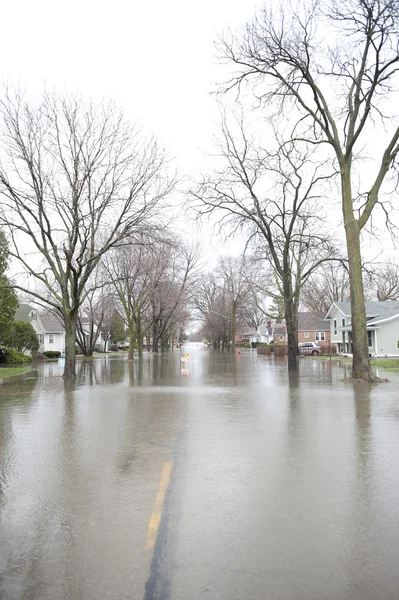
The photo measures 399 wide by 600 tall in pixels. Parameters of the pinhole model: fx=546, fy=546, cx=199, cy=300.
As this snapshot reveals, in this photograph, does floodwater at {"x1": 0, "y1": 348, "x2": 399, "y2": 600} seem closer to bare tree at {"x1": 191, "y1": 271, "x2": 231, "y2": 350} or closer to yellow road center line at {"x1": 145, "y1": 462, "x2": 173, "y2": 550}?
yellow road center line at {"x1": 145, "y1": 462, "x2": 173, "y2": 550}

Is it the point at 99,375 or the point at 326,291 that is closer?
the point at 99,375

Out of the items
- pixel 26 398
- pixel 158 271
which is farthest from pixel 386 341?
pixel 26 398

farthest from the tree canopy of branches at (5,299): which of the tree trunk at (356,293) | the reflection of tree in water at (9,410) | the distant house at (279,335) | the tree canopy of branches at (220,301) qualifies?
the distant house at (279,335)

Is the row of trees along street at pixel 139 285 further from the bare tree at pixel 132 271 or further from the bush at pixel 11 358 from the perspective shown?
the bush at pixel 11 358

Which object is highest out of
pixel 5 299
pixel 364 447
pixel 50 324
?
pixel 50 324

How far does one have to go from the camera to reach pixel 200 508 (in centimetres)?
536

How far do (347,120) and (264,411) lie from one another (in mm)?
13774

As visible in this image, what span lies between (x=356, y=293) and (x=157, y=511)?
1644 cm

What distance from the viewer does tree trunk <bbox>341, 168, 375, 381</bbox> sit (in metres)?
19.9

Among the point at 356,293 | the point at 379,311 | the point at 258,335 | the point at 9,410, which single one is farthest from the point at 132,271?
the point at 258,335

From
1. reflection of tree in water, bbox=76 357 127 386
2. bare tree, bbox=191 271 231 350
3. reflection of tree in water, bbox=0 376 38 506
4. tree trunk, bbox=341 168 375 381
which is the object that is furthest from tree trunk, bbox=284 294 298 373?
bare tree, bbox=191 271 231 350

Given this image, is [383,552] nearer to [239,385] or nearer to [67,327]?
[239,385]

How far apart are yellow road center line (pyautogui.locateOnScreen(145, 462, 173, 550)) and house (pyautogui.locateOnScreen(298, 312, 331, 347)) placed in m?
84.8

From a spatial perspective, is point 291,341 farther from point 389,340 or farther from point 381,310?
point 381,310
